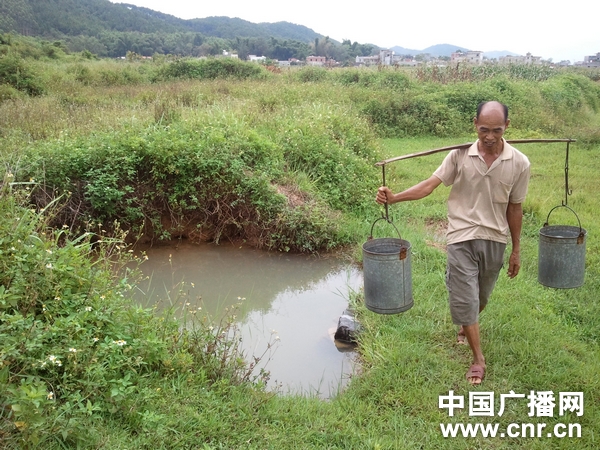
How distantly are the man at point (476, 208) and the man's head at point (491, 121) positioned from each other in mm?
15

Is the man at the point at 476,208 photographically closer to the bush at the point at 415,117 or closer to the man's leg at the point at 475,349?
the man's leg at the point at 475,349

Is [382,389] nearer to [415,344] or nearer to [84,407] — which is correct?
[415,344]

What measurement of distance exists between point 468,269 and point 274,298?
2656mm

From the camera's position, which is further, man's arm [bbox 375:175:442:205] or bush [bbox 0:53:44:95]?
bush [bbox 0:53:44:95]

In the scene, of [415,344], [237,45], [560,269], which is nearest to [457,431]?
[415,344]

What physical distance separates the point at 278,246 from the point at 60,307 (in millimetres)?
3522

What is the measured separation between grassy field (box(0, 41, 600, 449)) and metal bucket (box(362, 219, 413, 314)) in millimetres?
583

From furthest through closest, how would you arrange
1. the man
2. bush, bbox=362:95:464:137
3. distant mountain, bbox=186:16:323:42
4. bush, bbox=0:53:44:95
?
1. distant mountain, bbox=186:16:323:42
2. bush, bbox=0:53:44:95
3. bush, bbox=362:95:464:137
4. the man

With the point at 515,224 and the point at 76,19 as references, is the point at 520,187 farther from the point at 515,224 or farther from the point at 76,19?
the point at 76,19

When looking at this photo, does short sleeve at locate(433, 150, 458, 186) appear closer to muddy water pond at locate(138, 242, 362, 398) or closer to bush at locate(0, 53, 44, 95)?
muddy water pond at locate(138, 242, 362, 398)

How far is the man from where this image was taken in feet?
10.3

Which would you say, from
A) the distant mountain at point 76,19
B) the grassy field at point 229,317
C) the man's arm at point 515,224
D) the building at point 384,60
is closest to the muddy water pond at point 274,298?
the grassy field at point 229,317

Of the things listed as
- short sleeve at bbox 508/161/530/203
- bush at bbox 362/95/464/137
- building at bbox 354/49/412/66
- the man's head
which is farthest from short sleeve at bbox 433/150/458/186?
building at bbox 354/49/412/66

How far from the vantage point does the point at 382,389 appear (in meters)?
3.39
